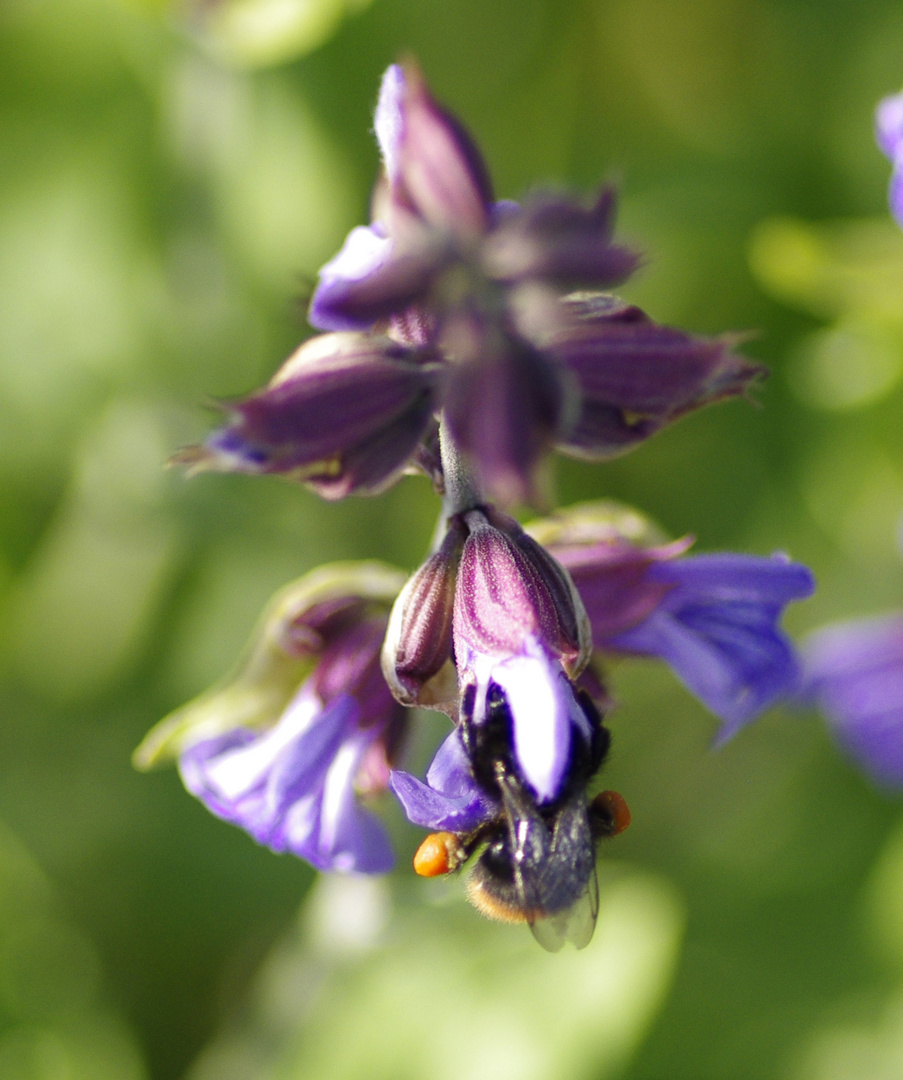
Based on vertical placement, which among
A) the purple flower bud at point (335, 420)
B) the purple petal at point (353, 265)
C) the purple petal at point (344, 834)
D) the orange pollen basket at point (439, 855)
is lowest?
the purple petal at point (344, 834)

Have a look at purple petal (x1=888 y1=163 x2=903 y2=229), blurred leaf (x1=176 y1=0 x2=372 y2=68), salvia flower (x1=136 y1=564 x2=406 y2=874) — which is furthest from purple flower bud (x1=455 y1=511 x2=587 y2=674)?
blurred leaf (x1=176 y1=0 x2=372 y2=68)

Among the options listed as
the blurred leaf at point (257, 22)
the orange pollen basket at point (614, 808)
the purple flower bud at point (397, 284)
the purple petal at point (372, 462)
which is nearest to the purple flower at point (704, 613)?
the orange pollen basket at point (614, 808)

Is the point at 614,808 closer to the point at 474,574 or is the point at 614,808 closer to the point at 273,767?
the point at 474,574

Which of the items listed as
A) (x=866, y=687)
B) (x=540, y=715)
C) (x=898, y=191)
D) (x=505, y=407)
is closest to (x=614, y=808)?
(x=540, y=715)

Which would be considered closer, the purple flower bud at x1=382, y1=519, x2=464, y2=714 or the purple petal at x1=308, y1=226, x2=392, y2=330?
the purple petal at x1=308, y1=226, x2=392, y2=330

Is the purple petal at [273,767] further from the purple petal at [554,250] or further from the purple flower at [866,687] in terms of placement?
the purple flower at [866,687]

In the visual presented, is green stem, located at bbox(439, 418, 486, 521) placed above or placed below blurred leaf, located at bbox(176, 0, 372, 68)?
below

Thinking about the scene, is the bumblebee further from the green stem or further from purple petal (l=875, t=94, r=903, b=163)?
purple petal (l=875, t=94, r=903, b=163)
